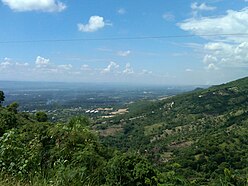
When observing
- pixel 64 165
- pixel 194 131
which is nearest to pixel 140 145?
pixel 194 131

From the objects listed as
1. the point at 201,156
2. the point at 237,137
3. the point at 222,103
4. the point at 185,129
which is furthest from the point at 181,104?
the point at 201,156

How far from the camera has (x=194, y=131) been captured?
351 feet

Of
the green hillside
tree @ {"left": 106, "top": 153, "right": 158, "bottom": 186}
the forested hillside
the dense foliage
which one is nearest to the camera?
the dense foliage

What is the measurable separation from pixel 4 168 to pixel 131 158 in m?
3.05

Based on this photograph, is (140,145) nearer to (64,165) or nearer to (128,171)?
(128,171)

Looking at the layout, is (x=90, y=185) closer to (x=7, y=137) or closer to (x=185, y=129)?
(x=7, y=137)

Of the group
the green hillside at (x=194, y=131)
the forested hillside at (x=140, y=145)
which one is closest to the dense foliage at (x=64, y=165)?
the forested hillside at (x=140, y=145)

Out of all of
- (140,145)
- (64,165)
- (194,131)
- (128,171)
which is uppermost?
(64,165)

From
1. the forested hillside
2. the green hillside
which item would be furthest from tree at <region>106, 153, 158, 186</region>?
the green hillside

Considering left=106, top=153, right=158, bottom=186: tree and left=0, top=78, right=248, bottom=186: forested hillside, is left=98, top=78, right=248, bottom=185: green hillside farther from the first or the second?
left=106, top=153, right=158, bottom=186: tree

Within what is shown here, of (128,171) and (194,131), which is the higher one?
(128,171)

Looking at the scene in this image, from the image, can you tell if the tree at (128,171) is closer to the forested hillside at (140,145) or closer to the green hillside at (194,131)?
the forested hillside at (140,145)

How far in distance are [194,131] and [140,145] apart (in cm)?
2567

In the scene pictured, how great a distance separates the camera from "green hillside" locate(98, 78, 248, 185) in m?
66.6
